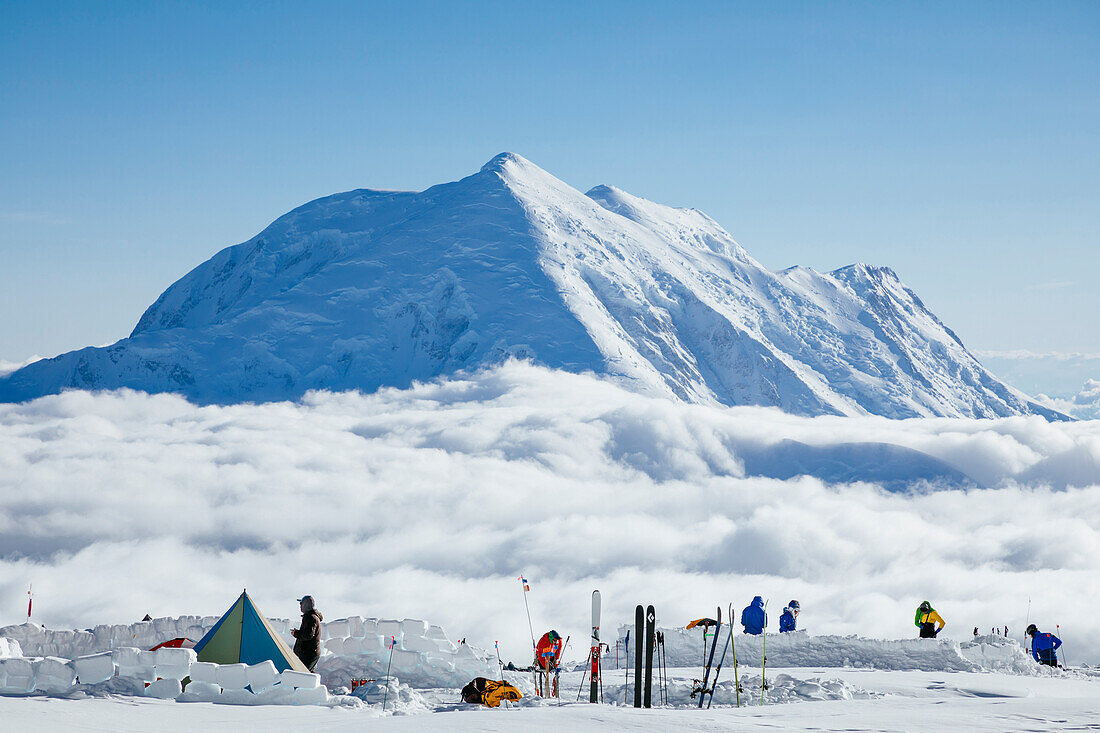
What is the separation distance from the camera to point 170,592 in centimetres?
19338

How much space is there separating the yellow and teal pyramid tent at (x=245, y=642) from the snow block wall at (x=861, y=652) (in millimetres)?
10307

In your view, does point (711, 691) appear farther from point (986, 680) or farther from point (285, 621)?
point (285, 621)

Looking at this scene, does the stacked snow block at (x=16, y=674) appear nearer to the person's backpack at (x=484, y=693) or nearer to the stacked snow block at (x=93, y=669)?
the stacked snow block at (x=93, y=669)

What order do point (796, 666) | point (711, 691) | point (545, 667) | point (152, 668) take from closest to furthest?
point (152, 668), point (711, 691), point (545, 667), point (796, 666)

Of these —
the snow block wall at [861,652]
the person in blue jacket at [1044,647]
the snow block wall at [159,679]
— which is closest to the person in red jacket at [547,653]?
the snow block wall at [861,652]

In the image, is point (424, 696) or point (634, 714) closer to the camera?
point (634, 714)

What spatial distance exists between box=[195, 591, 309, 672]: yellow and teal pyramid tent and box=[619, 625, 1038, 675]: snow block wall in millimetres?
10307

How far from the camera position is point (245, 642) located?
18.9 meters

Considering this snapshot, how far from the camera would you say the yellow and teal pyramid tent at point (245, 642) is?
61.7ft

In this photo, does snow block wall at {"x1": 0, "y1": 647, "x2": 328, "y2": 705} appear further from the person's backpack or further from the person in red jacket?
the person in red jacket

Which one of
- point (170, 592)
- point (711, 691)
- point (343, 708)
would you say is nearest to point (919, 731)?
point (711, 691)

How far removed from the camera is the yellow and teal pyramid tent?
1881 cm

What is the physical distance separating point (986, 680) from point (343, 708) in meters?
13.4

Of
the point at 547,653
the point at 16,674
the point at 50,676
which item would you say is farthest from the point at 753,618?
the point at 16,674
